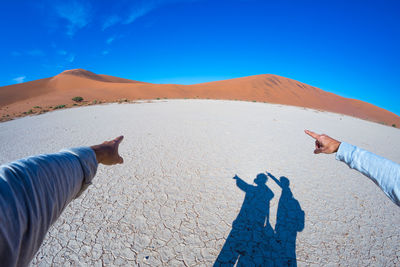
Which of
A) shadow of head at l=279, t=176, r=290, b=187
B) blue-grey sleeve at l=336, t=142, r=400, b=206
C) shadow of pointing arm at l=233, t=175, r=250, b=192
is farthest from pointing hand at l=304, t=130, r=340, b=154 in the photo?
shadow of head at l=279, t=176, r=290, b=187

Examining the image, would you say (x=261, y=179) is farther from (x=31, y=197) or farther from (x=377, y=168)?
(x=31, y=197)

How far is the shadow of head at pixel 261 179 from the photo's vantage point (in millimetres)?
3078

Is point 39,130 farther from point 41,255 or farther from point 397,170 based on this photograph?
point 397,170

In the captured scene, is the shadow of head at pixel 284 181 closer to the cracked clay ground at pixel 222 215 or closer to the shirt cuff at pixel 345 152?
the cracked clay ground at pixel 222 215

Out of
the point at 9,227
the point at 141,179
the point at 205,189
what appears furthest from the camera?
the point at 141,179

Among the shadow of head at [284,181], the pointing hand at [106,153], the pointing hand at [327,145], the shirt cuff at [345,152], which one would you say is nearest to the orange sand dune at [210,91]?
the shadow of head at [284,181]

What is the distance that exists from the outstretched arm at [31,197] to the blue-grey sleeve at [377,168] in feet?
5.79

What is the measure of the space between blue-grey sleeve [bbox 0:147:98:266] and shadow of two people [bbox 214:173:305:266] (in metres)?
1.60

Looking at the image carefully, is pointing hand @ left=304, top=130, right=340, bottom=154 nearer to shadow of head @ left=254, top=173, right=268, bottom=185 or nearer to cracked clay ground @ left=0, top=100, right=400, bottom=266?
cracked clay ground @ left=0, top=100, right=400, bottom=266

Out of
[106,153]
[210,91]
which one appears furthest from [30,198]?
[210,91]

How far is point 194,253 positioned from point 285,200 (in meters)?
1.67

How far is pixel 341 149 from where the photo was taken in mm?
1321

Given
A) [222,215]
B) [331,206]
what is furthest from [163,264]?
[331,206]

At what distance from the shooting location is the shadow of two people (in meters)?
1.74
